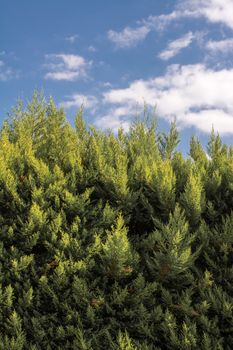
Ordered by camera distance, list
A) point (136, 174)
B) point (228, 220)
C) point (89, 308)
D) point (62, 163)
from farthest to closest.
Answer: point (62, 163)
point (136, 174)
point (228, 220)
point (89, 308)

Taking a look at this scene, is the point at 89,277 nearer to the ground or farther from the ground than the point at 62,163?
nearer to the ground

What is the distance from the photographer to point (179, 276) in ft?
17.8

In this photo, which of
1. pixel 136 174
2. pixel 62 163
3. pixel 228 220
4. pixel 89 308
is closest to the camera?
pixel 89 308

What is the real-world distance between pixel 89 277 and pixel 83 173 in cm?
147

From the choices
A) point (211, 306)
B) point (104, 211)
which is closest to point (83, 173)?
point (104, 211)

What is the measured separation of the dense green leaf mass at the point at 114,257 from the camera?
525 centimetres

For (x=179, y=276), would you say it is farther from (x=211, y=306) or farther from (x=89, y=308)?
(x=89, y=308)

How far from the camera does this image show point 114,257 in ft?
17.3

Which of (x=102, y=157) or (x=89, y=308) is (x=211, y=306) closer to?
(x=89, y=308)

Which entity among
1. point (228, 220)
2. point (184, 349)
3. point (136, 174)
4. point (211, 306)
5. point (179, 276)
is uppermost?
point (136, 174)

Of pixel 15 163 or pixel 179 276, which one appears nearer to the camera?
pixel 179 276

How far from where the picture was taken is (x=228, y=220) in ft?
18.7

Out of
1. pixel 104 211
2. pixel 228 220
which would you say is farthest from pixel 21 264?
pixel 228 220

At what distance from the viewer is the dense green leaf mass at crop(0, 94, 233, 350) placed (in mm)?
5254
